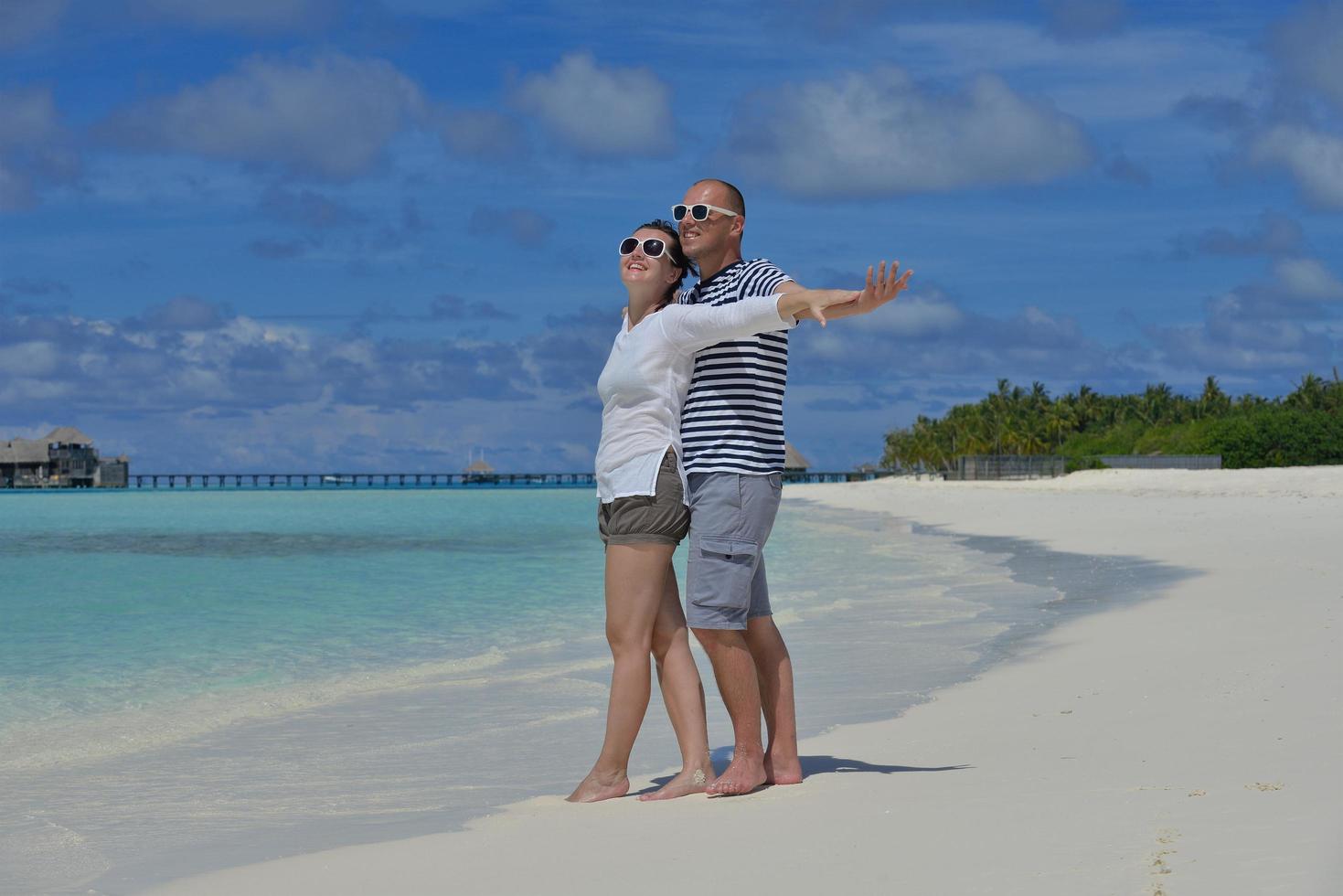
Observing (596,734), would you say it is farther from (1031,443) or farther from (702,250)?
(1031,443)

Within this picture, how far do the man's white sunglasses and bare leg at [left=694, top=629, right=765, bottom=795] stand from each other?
4.16 feet

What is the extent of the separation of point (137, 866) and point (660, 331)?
84.5 inches

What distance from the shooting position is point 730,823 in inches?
142

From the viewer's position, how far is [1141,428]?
302ft

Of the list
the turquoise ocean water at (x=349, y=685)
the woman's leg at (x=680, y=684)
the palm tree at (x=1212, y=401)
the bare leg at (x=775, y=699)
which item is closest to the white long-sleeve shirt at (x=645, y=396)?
the woman's leg at (x=680, y=684)

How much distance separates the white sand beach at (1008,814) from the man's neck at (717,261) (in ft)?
5.34

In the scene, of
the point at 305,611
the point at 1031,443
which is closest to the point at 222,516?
the point at 305,611

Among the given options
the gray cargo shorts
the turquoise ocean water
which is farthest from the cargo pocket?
the turquoise ocean water

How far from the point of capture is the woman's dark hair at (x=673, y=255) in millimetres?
4102

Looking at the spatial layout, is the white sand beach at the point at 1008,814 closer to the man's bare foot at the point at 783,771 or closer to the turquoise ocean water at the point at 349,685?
the man's bare foot at the point at 783,771

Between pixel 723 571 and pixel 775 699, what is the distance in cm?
62

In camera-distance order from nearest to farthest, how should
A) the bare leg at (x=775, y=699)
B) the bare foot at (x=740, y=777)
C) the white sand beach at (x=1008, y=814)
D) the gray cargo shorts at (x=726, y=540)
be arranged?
the white sand beach at (x=1008, y=814) < the gray cargo shorts at (x=726, y=540) < the bare foot at (x=740, y=777) < the bare leg at (x=775, y=699)

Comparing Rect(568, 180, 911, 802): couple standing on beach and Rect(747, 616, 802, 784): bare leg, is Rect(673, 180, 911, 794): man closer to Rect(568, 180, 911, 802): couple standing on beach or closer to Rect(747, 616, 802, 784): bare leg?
Rect(568, 180, 911, 802): couple standing on beach

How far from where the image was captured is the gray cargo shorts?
3832 mm
